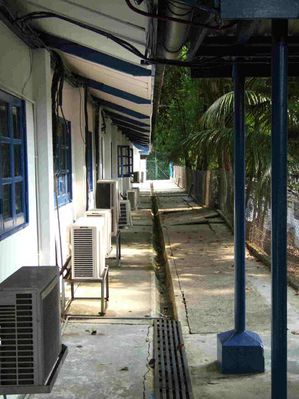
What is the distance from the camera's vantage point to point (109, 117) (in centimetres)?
1653

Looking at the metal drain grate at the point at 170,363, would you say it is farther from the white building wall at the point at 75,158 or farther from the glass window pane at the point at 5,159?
the white building wall at the point at 75,158

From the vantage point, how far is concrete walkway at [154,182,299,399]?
471 centimetres

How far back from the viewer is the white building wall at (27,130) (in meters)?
5.26

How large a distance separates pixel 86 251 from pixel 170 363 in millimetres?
2196

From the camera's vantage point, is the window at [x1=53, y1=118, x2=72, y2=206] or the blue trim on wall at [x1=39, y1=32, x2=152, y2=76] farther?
the window at [x1=53, y1=118, x2=72, y2=206]

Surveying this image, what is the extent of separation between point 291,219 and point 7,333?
6786 millimetres

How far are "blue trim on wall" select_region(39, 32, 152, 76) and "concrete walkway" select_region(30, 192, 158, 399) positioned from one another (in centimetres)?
298

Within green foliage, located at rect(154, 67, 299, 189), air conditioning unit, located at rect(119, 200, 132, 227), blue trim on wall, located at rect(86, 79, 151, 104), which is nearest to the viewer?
green foliage, located at rect(154, 67, 299, 189)

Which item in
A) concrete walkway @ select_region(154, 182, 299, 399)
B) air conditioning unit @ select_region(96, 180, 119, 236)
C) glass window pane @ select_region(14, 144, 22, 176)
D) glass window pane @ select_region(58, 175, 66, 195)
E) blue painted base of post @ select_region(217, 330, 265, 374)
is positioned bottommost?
concrete walkway @ select_region(154, 182, 299, 399)

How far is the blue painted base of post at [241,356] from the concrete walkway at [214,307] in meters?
0.08

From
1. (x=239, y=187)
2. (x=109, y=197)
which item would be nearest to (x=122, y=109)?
(x=109, y=197)

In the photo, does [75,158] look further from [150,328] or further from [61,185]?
[150,328]

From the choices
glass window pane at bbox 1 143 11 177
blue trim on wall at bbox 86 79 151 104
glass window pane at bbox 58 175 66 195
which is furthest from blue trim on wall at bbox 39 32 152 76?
blue trim on wall at bbox 86 79 151 104

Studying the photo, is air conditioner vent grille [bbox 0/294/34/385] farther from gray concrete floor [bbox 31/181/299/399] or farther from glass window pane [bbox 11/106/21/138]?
glass window pane [bbox 11/106/21/138]
